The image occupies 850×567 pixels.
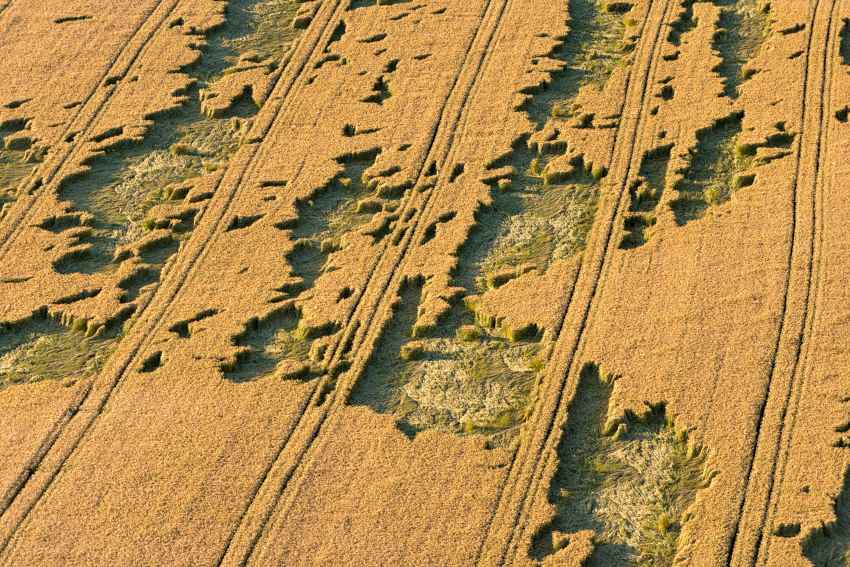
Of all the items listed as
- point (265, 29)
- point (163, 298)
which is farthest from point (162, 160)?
point (265, 29)

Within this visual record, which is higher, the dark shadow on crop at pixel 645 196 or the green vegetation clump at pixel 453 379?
the green vegetation clump at pixel 453 379

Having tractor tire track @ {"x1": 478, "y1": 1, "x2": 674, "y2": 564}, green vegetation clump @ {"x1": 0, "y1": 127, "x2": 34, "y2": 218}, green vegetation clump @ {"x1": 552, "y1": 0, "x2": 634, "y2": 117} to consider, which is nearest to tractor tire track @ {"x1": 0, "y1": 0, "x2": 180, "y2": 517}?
green vegetation clump @ {"x1": 0, "y1": 127, "x2": 34, "y2": 218}

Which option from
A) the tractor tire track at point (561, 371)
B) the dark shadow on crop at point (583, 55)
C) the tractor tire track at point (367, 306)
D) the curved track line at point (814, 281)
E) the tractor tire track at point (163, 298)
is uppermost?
the tractor tire track at point (163, 298)

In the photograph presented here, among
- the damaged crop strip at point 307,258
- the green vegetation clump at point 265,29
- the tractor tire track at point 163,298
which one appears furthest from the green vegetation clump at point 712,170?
the green vegetation clump at point 265,29

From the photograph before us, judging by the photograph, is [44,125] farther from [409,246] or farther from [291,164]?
[409,246]

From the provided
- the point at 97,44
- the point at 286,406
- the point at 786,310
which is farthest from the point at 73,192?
the point at 786,310

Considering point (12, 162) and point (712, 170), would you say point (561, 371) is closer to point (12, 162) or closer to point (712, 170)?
point (712, 170)

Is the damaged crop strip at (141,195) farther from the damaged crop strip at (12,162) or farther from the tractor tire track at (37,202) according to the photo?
the tractor tire track at (37,202)
